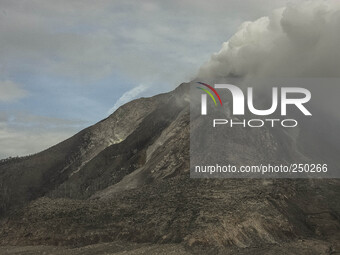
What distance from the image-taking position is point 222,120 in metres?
106

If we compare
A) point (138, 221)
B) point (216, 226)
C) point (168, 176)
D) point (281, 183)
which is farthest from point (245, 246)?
point (168, 176)

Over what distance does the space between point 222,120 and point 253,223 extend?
4128 centimetres

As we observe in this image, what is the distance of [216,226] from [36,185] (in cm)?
9223

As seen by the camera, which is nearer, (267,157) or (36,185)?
(267,157)

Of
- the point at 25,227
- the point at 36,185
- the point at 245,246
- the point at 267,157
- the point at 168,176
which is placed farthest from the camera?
the point at 36,185

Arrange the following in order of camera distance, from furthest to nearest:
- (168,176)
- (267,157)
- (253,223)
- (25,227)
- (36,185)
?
1. (36,185)
2. (267,157)
3. (168,176)
4. (25,227)
5. (253,223)

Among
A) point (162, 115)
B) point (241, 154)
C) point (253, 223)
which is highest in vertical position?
point (162, 115)

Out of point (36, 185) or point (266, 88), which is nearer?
point (266, 88)

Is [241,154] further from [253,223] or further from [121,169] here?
→ [121,169]

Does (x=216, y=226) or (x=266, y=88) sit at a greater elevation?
(x=266, y=88)

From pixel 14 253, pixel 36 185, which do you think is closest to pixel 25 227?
pixel 14 253

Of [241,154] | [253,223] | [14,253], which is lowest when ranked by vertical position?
[14,253]

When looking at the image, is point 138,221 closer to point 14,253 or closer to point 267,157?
point 14,253

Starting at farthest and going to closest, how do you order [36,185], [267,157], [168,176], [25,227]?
1. [36,185]
2. [267,157]
3. [168,176]
4. [25,227]
